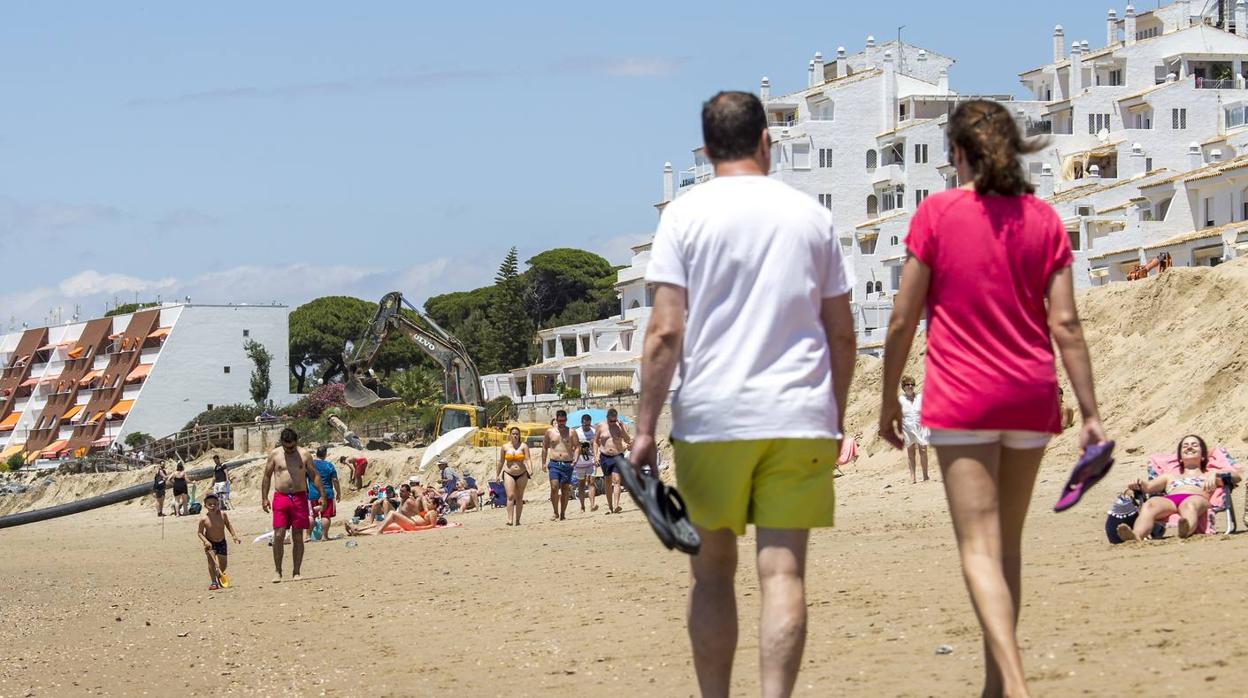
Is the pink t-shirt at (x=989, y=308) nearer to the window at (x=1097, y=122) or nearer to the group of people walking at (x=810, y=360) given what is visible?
the group of people walking at (x=810, y=360)

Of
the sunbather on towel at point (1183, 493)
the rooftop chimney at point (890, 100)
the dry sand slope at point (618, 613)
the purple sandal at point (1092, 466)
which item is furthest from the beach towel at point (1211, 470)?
the rooftop chimney at point (890, 100)

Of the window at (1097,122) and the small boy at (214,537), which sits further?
the window at (1097,122)

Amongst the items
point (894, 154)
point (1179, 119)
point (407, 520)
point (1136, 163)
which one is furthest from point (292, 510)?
point (894, 154)

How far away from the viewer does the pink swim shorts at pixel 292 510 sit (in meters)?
16.2

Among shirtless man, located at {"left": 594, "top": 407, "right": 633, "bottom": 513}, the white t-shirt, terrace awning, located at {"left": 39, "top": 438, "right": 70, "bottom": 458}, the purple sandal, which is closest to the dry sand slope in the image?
shirtless man, located at {"left": 594, "top": 407, "right": 633, "bottom": 513}

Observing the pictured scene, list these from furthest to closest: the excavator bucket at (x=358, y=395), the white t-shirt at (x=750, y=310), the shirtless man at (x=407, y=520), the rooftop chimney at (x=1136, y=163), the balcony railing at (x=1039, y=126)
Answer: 1. the balcony railing at (x=1039, y=126)
2. the rooftop chimney at (x=1136, y=163)
3. the excavator bucket at (x=358, y=395)
4. the shirtless man at (x=407, y=520)
5. the white t-shirt at (x=750, y=310)

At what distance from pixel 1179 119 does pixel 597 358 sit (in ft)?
92.9

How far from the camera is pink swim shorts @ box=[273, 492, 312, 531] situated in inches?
636

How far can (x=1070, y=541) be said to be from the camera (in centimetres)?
1280

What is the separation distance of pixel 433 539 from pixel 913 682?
16.0m

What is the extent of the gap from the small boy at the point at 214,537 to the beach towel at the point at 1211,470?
337 inches

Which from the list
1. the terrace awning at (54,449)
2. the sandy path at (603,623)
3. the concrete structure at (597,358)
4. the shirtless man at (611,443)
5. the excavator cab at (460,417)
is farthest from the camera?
the terrace awning at (54,449)

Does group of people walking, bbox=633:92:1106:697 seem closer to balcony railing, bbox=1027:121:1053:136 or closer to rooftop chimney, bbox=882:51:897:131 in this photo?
balcony railing, bbox=1027:121:1053:136

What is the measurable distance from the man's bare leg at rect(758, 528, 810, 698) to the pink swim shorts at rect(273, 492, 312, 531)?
1133cm
